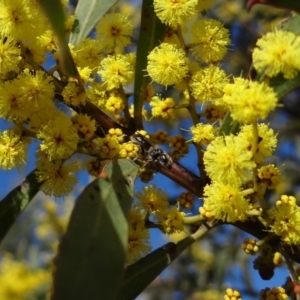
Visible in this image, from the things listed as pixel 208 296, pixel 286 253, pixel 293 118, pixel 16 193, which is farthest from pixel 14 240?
pixel 286 253

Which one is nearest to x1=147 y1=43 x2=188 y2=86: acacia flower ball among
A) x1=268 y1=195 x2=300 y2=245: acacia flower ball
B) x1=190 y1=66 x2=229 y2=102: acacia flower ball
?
x1=190 y1=66 x2=229 y2=102: acacia flower ball

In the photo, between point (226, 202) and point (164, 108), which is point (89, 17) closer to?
point (164, 108)

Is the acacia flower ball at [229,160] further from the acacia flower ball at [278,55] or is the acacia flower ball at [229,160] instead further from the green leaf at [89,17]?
the green leaf at [89,17]

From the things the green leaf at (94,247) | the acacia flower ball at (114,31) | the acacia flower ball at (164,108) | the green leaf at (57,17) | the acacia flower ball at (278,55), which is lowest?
the green leaf at (94,247)

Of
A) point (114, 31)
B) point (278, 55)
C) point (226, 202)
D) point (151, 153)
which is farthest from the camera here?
point (114, 31)

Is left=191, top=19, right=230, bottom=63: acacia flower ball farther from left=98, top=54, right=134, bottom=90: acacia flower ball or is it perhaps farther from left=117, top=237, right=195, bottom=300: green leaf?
left=117, top=237, right=195, bottom=300: green leaf

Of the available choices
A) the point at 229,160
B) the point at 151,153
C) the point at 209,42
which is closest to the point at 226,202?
the point at 229,160

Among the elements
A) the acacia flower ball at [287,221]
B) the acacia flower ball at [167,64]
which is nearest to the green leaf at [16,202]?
the acacia flower ball at [167,64]

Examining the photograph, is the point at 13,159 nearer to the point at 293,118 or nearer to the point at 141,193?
the point at 141,193
